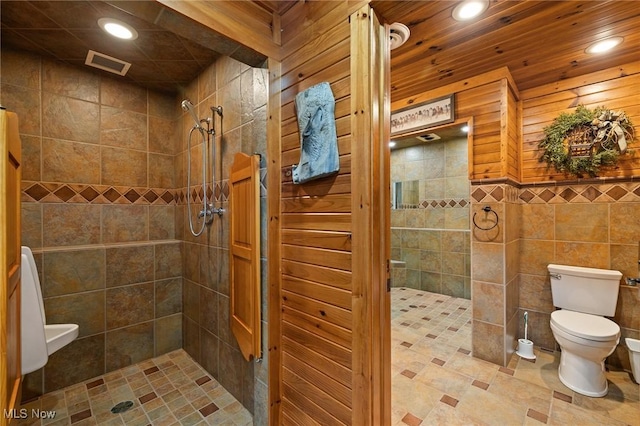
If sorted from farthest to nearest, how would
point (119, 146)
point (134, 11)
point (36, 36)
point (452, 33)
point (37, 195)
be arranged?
point (119, 146) < point (37, 195) < point (36, 36) < point (452, 33) < point (134, 11)

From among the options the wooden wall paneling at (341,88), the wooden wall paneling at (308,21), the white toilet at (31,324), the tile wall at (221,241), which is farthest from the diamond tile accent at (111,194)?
the wooden wall paneling at (341,88)

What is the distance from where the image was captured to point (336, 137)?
48.1 inches

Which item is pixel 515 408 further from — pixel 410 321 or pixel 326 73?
pixel 326 73

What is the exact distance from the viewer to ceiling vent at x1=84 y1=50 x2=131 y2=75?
6.80ft

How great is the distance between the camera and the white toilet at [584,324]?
72.4 inches

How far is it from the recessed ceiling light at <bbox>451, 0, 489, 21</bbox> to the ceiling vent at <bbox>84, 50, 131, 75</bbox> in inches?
97.4

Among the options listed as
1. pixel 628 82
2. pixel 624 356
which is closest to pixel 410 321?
pixel 624 356

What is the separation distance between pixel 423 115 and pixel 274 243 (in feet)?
6.89

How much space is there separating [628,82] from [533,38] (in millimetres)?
1072

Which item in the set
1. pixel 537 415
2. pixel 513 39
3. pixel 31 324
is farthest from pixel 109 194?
pixel 537 415

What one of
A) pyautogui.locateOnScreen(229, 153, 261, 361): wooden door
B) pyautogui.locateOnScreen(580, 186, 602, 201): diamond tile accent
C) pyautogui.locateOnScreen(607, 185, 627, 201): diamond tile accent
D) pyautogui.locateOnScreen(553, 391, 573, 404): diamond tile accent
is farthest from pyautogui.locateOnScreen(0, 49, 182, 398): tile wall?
pyautogui.locateOnScreen(607, 185, 627, 201): diamond tile accent

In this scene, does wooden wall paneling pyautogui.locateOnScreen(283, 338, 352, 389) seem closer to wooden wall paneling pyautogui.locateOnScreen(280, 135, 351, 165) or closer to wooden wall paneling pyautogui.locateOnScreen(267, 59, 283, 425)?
wooden wall paneling pyautogui.locateOnScreen(267, 59, 283, 425)

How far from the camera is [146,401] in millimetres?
1915

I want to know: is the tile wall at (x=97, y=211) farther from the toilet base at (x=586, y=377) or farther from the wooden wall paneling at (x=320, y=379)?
the toilet base at (x=586, y=377)
